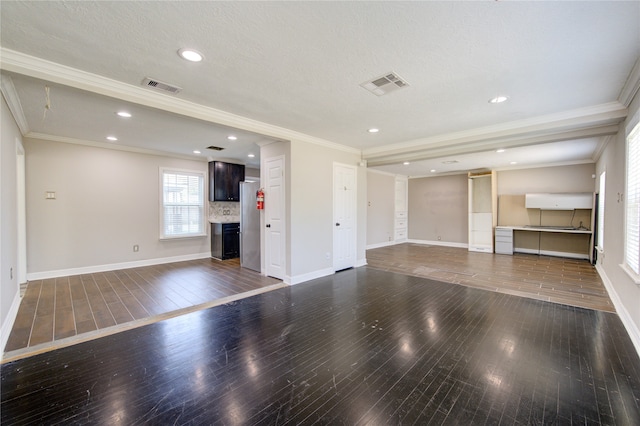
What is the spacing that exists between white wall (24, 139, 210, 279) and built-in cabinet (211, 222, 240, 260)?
2.90ft

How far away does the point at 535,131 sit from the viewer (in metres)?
3.83

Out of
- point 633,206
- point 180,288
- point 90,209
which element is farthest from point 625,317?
point 90,209

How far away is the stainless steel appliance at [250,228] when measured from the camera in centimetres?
552

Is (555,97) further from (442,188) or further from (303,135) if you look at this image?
(442,188)

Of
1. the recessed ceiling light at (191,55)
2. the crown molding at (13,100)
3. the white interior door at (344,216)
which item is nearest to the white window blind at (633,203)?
the white interior door at (344,216)

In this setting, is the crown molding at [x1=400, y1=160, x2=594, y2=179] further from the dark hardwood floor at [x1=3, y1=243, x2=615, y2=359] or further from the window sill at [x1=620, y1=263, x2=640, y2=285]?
the window sill at [x1=620, y1=263, x2=640, y2=285]

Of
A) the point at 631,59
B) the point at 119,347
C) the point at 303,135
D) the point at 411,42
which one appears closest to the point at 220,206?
the point at 303,135

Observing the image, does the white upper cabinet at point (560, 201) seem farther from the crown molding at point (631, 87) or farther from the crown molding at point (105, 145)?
the crown molding at point (105, 145)

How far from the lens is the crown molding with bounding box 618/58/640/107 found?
8.02 feet

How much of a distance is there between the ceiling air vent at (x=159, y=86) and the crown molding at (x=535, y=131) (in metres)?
4.02

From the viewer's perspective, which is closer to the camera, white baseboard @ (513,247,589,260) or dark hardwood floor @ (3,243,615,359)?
dark hardwood floor @ (3,243,615,359)

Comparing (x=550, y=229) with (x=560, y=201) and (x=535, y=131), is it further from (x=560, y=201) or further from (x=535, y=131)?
(x=535, y=131)

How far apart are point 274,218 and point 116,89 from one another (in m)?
2.89

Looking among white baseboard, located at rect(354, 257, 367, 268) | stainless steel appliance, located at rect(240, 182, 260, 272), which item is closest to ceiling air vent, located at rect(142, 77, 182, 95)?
stainless steel appliance, located at rect(240, 182, 260, 272)
